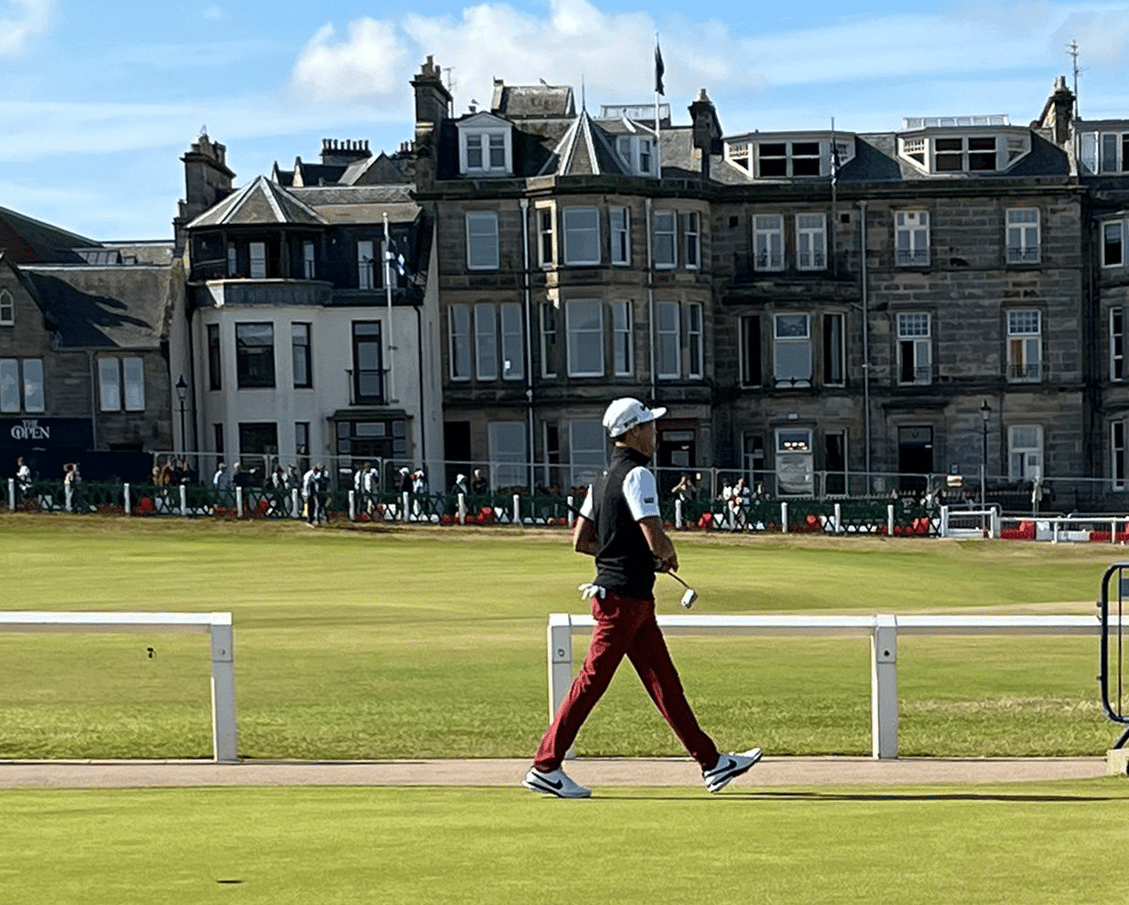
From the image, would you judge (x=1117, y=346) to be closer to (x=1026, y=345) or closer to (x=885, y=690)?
(x=1026, y=345)

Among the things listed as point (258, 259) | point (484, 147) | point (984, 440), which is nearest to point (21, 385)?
point (258, 259)

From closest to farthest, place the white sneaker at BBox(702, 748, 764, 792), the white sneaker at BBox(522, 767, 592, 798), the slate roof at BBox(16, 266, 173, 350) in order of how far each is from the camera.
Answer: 1. the white sneaker at BBox(522, 767, 592, 798)
2. the white sneaker at BBox(702, 748, 764, 792)
3. the slate roof at BBox(16, 266, 173, 350)

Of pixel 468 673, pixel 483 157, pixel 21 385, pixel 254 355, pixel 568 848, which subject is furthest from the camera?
pixel 483 157

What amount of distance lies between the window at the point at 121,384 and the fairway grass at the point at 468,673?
68.4ft

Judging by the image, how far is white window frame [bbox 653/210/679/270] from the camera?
200 feet

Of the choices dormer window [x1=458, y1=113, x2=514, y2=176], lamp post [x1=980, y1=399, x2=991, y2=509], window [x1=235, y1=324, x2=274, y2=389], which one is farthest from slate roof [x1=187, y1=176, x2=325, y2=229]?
lamp post [x1=980, y1=399, x2=991, y2=509]

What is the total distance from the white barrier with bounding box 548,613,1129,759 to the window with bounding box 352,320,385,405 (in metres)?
46.9

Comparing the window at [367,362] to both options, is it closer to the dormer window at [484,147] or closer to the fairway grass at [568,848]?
the dormer window at [484,147]

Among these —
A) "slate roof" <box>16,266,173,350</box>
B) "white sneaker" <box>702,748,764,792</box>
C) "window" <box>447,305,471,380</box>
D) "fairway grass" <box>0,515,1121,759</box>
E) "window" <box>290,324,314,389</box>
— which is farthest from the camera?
"window" <box>447,305,471,380</box>

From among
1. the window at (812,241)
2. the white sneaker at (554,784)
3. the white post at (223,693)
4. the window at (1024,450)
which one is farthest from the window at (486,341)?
the white sneaker at (554,784)

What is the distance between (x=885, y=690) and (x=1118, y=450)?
52326 millimetres

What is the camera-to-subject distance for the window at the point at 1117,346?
206 feet

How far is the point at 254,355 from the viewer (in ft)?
195

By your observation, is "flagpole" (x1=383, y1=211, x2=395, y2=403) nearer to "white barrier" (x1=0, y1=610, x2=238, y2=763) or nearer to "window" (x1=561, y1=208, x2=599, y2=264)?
"window" (x1=561, y1=208, x2=599, y2=264)
